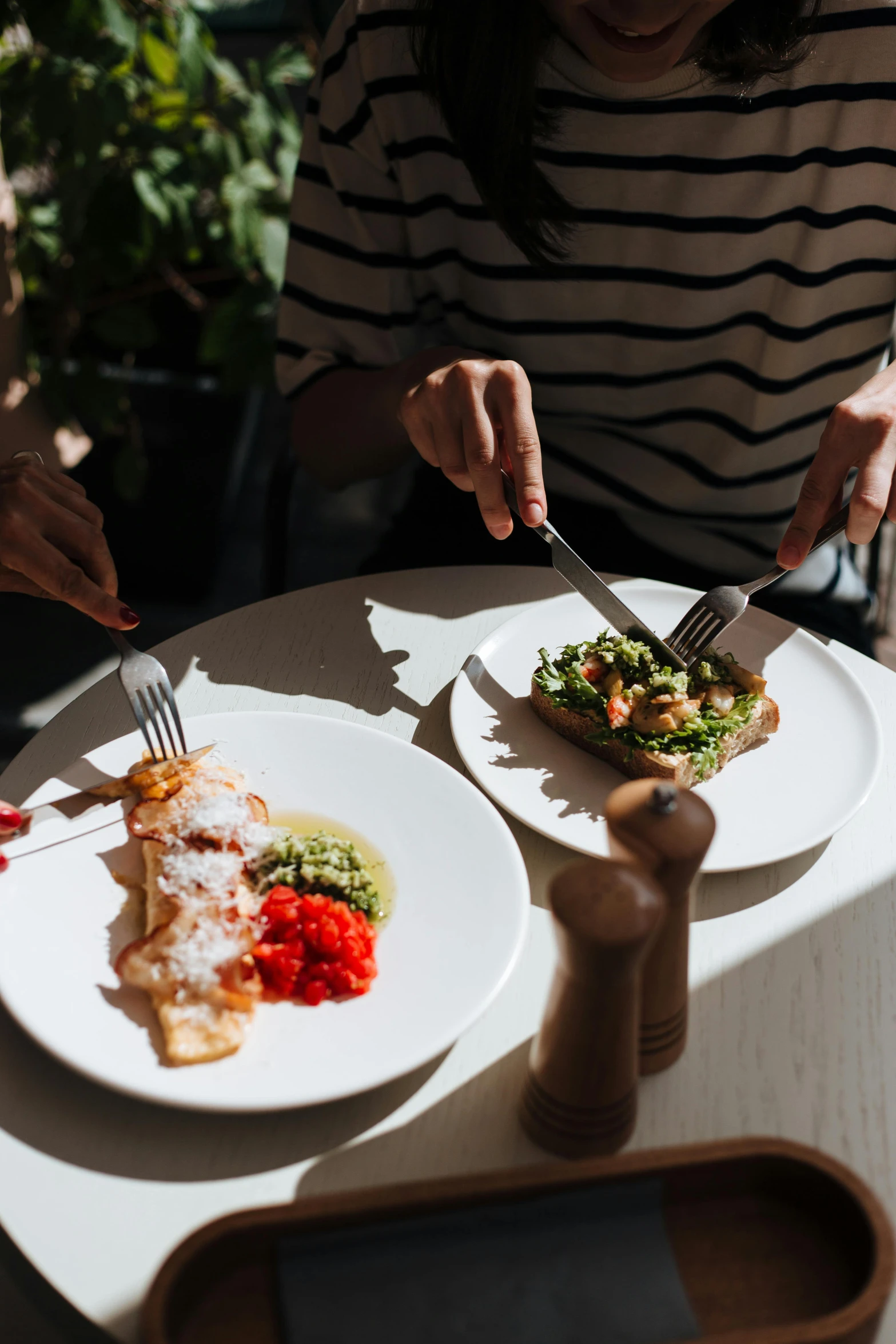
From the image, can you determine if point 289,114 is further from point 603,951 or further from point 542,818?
point 603,951

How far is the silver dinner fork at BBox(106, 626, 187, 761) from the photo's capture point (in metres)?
1.11

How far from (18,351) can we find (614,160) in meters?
1.30

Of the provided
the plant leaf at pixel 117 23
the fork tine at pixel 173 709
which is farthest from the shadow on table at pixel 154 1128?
the plant leaf at pixel 117 23

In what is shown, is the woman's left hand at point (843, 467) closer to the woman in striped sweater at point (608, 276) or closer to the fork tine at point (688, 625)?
the woman in striped sweater at point (608, 276)

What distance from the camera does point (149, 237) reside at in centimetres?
229

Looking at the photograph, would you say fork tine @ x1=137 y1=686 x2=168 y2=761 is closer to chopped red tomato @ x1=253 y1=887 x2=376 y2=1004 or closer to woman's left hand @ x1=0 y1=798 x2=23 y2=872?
woman's left hand @ x1=0 y1=798 x2=23 y2=872

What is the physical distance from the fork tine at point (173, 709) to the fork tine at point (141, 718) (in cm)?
3

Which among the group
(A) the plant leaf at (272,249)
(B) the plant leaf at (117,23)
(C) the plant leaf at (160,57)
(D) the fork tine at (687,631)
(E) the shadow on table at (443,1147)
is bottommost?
(E) the shadow on table at (443,1147)

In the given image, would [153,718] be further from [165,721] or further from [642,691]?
[642,691]

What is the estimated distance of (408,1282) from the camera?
70cm

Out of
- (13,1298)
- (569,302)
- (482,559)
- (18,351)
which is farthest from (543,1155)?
(18,351)

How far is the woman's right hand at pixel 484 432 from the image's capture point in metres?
1.30

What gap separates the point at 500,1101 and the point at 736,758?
0.53 meters

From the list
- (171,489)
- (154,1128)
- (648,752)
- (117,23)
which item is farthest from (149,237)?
(154,1128)
